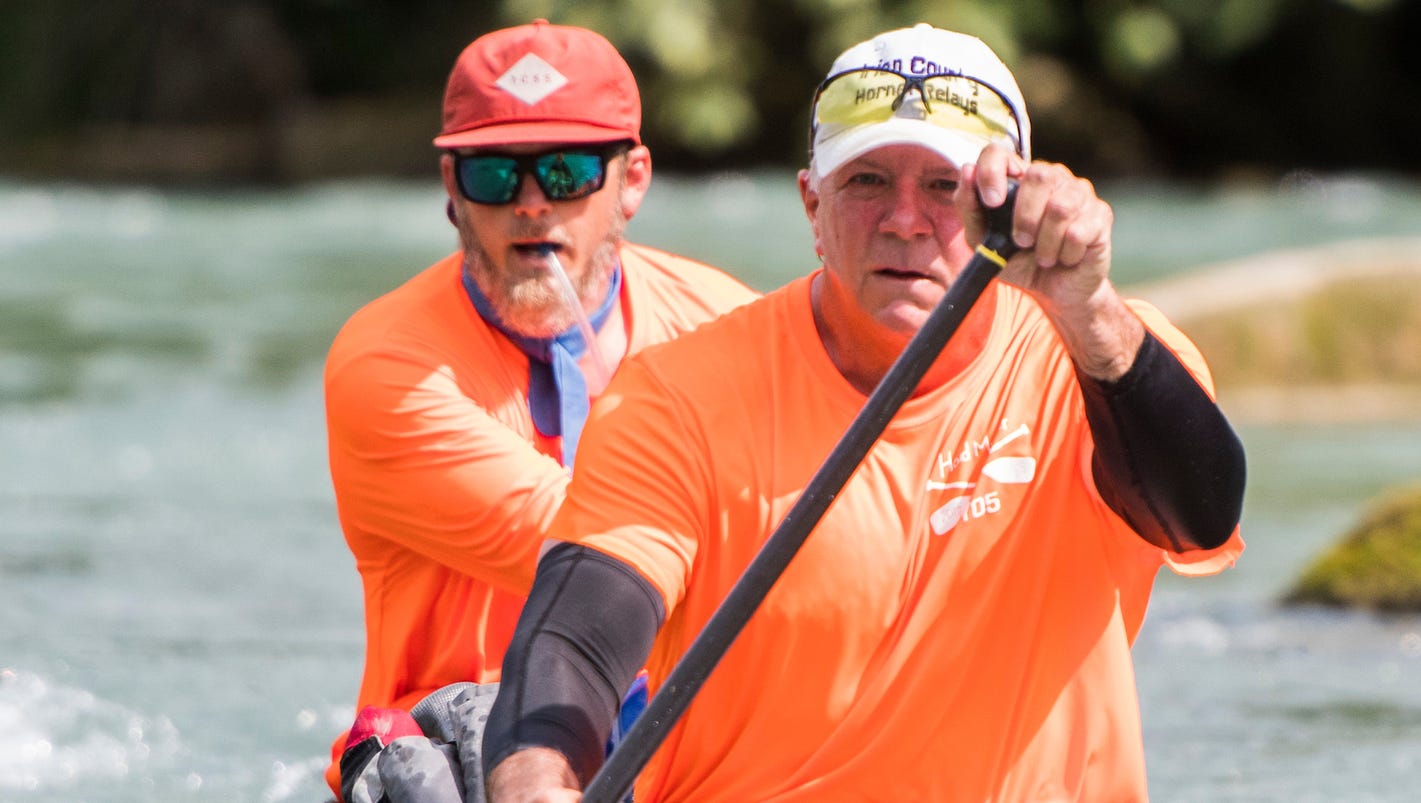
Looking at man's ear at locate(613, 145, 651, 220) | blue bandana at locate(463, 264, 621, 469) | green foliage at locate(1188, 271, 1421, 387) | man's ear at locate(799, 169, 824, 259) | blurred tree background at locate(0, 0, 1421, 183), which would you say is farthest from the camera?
blurred tree background at locate(0, 0, 1421, 183)

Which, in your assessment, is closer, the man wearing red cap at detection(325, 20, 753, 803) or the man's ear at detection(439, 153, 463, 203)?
the man wearing red cap at detection(325, 20, 753, 803)

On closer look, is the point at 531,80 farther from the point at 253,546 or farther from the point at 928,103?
the point at 253,546

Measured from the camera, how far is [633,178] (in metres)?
3.54

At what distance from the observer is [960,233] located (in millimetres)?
2357

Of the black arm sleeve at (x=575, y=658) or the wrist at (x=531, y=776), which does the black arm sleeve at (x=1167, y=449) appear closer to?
the black arm sleeve at (x=575, y=658)

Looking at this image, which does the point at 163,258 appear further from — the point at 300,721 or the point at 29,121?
the point at 300,721

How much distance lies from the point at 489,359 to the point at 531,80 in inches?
17.9

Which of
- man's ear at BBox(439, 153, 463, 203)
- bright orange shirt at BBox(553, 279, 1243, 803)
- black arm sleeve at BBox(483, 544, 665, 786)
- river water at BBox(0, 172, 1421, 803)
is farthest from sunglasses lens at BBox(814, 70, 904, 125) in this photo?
river water at BBox(0, 172, 1421, 803)

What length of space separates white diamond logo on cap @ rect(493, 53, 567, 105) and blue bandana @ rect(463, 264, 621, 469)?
303 mm

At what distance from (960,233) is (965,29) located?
14662mm

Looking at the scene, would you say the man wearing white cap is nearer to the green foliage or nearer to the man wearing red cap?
the man wearing red cap

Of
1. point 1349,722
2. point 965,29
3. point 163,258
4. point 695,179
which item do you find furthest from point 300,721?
point 695,179

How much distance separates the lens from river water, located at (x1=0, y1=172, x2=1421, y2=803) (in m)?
4.61

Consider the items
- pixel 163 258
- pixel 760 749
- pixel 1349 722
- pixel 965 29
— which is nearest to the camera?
pixel 760 749
